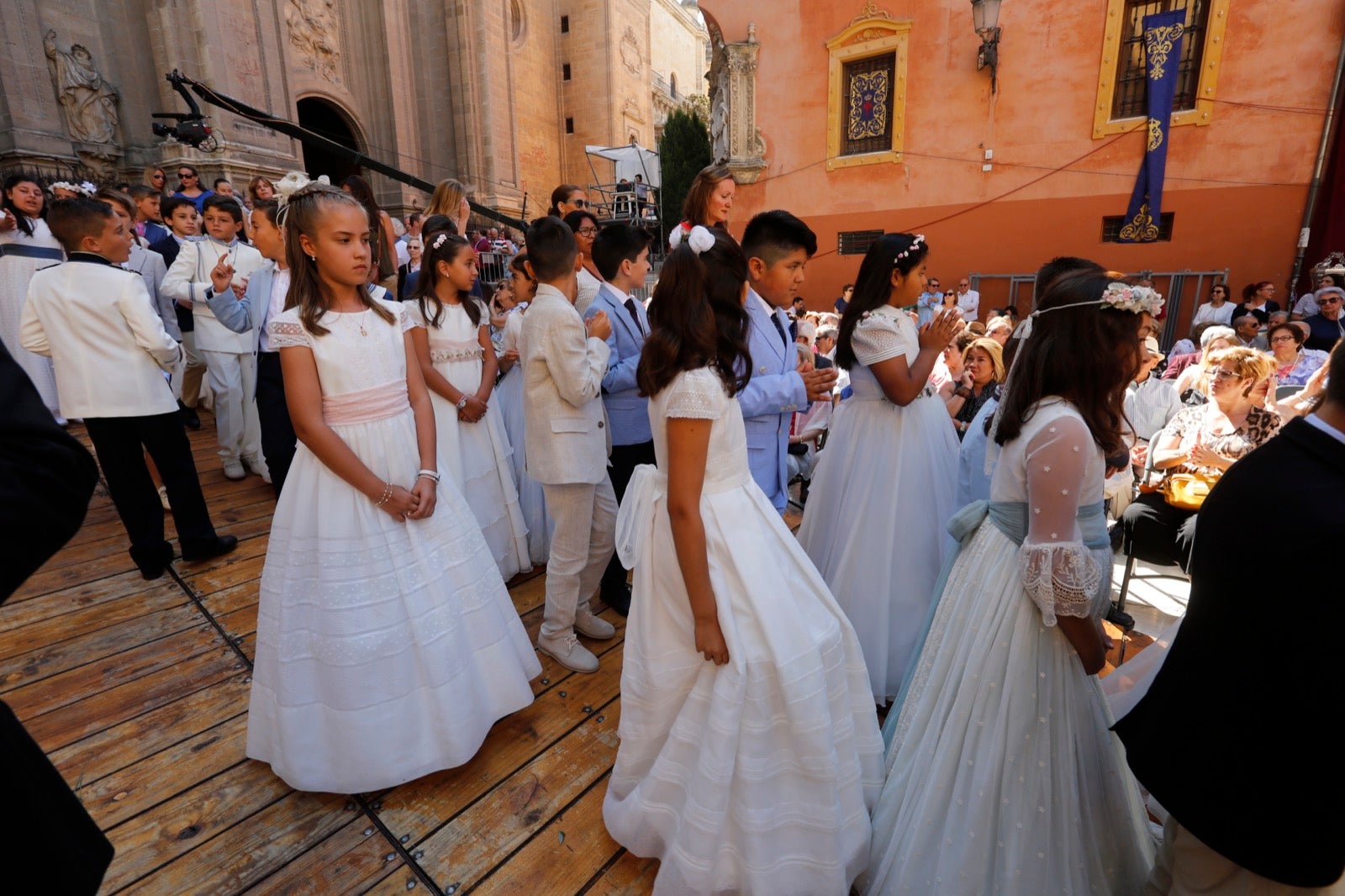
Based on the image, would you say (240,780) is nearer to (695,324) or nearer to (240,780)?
(240,780)

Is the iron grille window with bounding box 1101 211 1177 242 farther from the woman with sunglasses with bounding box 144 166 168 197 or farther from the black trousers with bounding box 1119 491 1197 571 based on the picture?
the woman with sunglasses with bounding box 144 166 168 197

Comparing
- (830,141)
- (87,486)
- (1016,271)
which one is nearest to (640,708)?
(87,486)

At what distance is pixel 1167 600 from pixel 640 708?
3.55m

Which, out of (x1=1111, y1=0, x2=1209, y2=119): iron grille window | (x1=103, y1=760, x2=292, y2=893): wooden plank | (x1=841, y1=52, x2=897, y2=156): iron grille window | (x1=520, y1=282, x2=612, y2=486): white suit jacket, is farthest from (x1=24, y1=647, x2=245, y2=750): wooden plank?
(x1=1111, y1=0, x2=1209, y2=119): iron grille window

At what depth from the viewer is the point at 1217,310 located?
9695 mm

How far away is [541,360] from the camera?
2832 mm

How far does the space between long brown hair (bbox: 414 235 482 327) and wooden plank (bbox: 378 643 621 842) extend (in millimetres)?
1987

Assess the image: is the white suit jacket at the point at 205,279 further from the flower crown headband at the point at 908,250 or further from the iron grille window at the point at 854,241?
the iron grille window at the point at 854,241

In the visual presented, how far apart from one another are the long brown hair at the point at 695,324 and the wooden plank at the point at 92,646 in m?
3.03

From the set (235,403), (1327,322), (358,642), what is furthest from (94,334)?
(1327,322)

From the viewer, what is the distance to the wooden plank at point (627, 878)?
6.25 feet

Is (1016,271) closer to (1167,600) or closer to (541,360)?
(1167,600)

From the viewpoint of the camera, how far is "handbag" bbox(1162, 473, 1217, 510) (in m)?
3.21

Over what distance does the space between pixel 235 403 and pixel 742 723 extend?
16.2 ft
